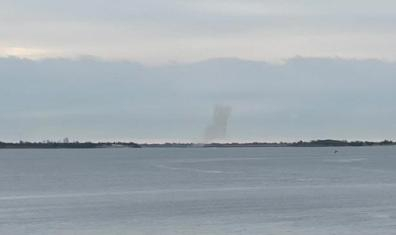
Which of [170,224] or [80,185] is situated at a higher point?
[80,185]

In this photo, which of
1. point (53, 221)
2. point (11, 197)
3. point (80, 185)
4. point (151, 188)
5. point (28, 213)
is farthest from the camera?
point (80, 185)

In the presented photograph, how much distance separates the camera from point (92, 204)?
257ft

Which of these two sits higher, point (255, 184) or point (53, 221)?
point (255, 184)

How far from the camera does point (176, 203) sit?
257ft

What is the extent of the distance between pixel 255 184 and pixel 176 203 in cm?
2709

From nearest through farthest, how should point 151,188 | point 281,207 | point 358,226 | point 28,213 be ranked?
1. point 358,226
2. point 28,213
3. point 281,207
4. point 151,188

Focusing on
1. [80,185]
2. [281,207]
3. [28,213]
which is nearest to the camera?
[28,213]

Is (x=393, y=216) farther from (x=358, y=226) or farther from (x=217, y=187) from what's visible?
(x=217, y=187)

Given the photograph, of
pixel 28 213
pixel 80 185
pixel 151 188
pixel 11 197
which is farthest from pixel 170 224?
pixel 80 185

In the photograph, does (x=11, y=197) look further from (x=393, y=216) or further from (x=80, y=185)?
(x=393, y=216)

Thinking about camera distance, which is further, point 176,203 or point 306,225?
point 176,203

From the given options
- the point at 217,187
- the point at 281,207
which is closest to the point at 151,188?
the point at 217,187

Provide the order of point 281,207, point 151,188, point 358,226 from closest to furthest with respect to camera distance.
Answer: point 358,226 < point 281,207 < point 151,188

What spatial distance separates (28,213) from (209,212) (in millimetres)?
11549
